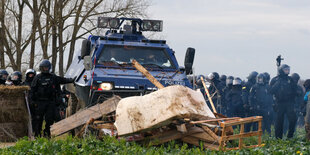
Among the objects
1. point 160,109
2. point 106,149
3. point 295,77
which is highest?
point 160,109

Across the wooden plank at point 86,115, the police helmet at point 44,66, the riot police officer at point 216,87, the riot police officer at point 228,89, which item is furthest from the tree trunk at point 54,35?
the wooden plank at point 86,115

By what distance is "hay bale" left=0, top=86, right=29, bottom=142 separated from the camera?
42.7ft

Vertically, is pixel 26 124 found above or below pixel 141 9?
below

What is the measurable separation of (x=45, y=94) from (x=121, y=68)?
71.7 inches

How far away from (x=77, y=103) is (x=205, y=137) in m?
5.18

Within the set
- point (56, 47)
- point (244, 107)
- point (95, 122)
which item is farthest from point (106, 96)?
point (56, 47)

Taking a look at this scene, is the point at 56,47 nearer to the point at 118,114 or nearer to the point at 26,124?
the point at 26,124

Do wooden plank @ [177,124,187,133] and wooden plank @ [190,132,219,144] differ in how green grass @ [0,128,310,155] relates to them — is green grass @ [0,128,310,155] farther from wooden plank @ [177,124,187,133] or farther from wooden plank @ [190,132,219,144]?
wooden plank @ [190,132,219,144]

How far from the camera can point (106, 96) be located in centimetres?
1202

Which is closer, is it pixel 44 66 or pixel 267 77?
pixel 44 66

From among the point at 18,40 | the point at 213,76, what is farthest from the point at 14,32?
the point at 213,76

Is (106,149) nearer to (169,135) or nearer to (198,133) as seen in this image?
(169,135)

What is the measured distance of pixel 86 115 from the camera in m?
11.6

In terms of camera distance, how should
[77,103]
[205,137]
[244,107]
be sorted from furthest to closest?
[244,107], [77,103], [205,137]
